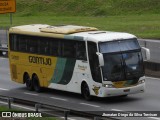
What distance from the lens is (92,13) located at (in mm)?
77562

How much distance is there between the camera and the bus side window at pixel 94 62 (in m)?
22.4

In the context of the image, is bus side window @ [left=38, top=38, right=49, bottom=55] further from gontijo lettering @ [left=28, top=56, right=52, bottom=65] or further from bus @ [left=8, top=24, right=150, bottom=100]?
gontijo lettering @ [left=28, top=56, right=52, bottom=65]

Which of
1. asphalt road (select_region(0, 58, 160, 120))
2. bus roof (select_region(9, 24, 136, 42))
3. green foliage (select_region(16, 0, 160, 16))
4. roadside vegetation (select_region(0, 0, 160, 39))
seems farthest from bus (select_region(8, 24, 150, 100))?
green foliage (select_region(16, 0, 160, 16))

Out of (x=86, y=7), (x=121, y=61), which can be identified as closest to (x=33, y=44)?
(x=121, y=61)

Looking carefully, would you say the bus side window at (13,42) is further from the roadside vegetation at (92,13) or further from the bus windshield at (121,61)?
the roadside vegetation at (92,13)

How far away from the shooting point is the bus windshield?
73.0ft

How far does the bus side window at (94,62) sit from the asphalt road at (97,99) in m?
0.98

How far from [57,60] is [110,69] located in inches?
143

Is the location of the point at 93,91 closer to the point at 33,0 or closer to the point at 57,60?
the point at 57,60

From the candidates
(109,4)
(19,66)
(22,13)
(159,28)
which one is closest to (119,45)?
(19,66)

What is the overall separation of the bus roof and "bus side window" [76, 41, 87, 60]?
0.26 m

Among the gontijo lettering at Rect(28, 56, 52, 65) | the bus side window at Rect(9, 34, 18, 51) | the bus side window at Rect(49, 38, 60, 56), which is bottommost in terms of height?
the gontijo lettering at Rect(28, 56, 52, 65)

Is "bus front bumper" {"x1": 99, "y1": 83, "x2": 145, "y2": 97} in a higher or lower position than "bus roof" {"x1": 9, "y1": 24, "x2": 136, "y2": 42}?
lower

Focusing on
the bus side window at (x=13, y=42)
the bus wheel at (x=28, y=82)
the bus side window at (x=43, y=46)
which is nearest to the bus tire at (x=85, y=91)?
the bus side window at (x=43, y=46)
